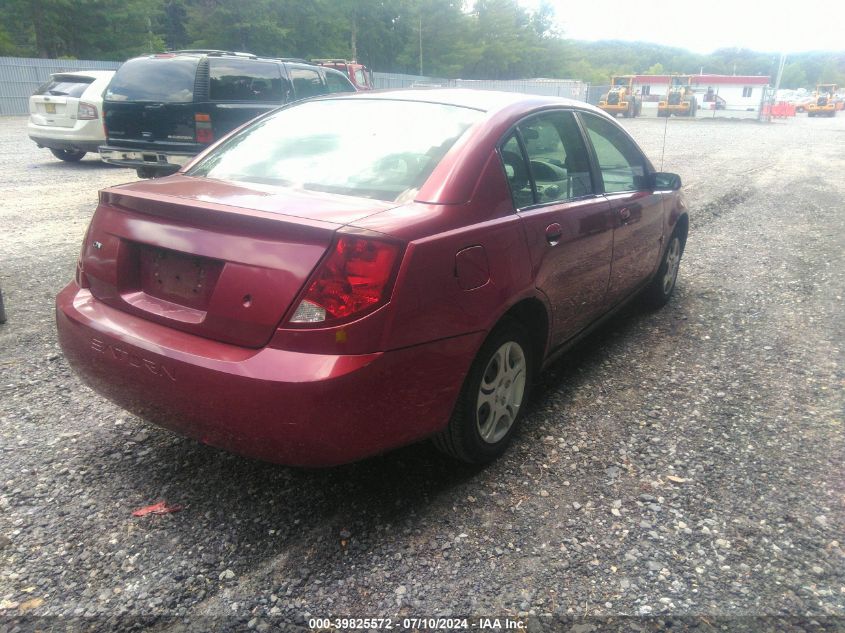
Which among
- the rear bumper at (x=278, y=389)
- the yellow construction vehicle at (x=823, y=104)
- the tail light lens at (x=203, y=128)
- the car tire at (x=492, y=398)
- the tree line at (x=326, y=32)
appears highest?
the tree line at (x=326, y=32)

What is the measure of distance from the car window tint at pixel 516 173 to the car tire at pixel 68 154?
12071 mm

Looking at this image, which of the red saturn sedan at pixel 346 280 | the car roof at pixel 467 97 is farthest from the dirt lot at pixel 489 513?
the car roof at pixel 467 97

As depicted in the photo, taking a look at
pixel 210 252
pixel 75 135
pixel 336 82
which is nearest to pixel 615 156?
pixel 210 252

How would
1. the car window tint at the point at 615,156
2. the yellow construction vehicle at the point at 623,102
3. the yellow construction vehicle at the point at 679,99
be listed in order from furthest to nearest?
the yellow construction vehicle at the point at 679,99 → the yellow construction vehicle at the point at 623,102 → the car window tint at the point at 615,156

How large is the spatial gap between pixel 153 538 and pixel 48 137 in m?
11.9

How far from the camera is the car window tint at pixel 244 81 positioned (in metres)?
9.37

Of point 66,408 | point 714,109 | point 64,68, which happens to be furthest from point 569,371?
point 714,109

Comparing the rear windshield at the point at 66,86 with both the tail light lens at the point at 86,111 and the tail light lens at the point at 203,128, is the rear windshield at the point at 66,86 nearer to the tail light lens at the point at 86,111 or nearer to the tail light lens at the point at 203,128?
the tail light lens at the point at 86,111

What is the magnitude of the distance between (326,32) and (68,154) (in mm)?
43323

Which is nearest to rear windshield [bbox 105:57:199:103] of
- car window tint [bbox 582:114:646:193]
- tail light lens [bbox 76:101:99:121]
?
tail light lens [bbox 76:101:99:121]

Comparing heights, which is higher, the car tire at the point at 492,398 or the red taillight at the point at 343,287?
the red taillight at the point at 343,287

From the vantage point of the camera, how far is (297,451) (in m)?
2.27

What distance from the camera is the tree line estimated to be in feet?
124

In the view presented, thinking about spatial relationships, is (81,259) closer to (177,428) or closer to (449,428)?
(177,428)
